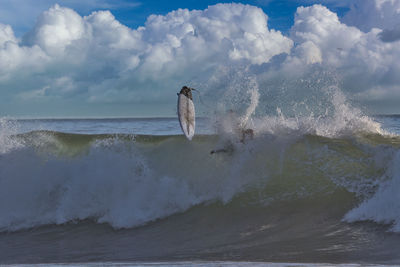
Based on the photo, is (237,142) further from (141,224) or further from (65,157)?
(65,157)

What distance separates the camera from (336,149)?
9844 millimetres

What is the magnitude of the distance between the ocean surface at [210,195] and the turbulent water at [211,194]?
0.11 ft

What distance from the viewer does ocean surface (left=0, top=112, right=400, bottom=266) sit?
6.09m

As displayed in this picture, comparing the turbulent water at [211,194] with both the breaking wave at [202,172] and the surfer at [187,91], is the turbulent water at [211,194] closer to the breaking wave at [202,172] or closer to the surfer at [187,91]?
the breaking wave at [202,172]

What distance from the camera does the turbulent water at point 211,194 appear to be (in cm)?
619

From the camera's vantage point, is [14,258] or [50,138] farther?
[50,138]

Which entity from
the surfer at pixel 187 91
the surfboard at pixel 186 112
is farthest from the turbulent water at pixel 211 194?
the surfer at pixel 187 91

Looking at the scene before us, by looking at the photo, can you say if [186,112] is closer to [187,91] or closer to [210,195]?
[187,91]

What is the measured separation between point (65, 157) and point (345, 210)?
7.87 meters

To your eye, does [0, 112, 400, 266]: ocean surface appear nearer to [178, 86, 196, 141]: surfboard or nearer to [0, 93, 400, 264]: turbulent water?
[0, 93, 400, 264]: turbulent water

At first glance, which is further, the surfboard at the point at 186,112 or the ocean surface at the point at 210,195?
the surfboard at the point at 186,112

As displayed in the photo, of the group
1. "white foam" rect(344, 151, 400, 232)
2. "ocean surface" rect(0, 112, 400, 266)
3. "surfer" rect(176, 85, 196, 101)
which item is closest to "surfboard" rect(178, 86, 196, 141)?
"surfer" rect(176, 85, 196, 101)

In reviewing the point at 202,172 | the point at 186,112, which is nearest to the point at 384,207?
the point at 202,172

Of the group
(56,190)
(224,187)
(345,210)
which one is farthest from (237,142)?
(56,190)
